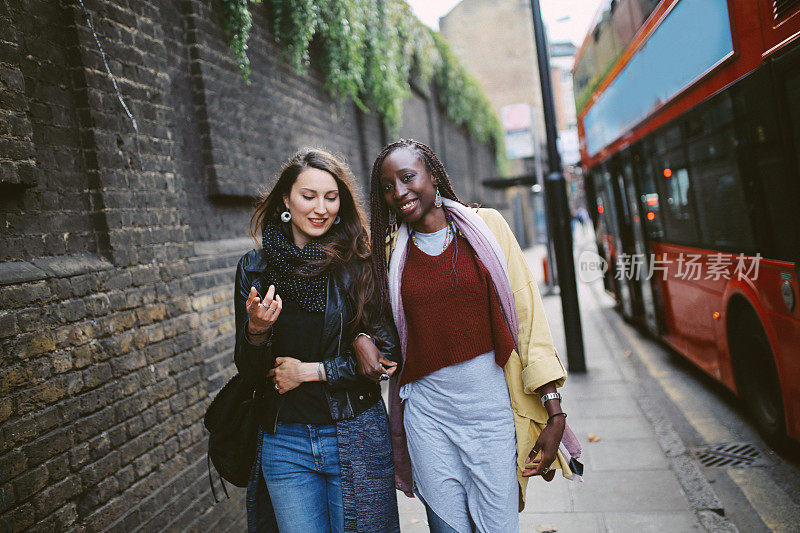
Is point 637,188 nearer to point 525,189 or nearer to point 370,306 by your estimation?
point 370,306

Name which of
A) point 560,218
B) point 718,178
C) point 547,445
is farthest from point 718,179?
point 547,445

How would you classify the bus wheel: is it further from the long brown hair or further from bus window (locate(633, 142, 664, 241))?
the long brown hair

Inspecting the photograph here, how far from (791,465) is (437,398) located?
3354 mm

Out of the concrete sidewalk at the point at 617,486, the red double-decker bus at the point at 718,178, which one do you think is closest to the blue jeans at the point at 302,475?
the concrete sidewalk at the point at 617,486

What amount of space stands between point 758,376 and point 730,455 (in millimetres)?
636

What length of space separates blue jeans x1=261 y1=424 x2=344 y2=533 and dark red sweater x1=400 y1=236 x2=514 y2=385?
43 cm

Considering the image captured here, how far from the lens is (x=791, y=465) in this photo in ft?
13.5

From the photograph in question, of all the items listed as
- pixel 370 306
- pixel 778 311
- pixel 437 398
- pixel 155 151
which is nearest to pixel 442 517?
pixel 437 398

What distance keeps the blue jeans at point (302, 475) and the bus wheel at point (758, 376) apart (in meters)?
3.31

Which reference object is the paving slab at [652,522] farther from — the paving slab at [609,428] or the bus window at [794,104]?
the bus window at [794,104]

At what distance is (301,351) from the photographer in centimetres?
221

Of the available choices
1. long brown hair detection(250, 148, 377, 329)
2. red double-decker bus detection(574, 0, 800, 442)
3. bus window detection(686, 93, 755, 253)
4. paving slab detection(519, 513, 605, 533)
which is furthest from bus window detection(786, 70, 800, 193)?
long brown hair detection(250, 148, 377, 329)

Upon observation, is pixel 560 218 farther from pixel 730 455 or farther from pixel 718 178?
pixel 730 455

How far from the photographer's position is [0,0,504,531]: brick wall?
2.48 metres
